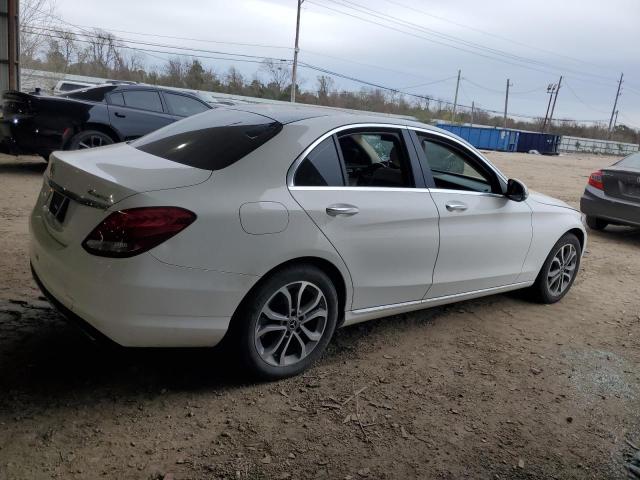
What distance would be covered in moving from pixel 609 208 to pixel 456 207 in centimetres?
583

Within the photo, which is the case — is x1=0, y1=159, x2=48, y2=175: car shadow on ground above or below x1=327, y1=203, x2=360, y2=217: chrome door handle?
below

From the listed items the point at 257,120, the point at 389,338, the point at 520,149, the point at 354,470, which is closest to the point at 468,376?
the point at 389,338

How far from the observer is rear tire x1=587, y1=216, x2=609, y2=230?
941 centimetres

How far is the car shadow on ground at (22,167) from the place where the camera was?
970 cm

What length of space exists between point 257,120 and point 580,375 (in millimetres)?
2786

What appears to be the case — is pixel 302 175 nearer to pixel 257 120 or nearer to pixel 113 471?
pixel 257 120

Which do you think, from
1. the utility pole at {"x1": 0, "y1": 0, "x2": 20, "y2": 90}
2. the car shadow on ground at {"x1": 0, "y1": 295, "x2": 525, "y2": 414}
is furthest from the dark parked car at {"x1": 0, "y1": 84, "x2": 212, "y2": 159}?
the car shadow on ground at {"x1": 0, "y1": 295, "x2": 525, "y2": 414}

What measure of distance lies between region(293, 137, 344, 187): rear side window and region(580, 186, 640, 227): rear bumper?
263 inches

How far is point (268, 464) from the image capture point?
256 centimetres

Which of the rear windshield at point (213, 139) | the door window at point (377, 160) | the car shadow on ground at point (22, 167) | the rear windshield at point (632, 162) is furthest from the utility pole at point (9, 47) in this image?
the rear windshield at point (632, 162)

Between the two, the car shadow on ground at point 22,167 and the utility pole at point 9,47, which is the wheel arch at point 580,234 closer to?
the car shadow on ground at point 22,167

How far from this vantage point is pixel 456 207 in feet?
13.0

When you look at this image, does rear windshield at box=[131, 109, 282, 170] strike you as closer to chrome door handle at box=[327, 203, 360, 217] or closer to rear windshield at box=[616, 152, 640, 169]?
chrome door handle at box=[327, 203, 360, 217]

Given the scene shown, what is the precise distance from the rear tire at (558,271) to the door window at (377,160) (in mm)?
2018
